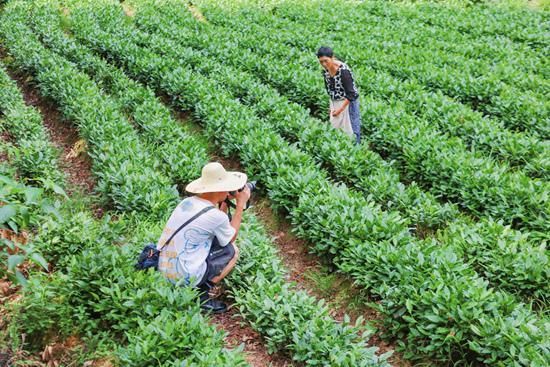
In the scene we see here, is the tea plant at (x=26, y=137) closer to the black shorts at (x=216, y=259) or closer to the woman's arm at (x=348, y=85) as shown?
the black shorts at (x=216, y=259)

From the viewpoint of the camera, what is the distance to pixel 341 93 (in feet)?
25.2

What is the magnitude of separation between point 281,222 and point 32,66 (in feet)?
26.7

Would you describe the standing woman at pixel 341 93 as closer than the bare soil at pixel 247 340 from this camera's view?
No

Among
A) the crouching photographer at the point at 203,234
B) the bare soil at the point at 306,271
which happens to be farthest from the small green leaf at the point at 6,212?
the bare soil at the point at 306,271

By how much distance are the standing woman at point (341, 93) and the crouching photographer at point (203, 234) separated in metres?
3.25

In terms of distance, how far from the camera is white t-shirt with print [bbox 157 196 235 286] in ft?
14.4

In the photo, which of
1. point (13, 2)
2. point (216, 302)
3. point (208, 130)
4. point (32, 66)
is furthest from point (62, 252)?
point (13, 2)

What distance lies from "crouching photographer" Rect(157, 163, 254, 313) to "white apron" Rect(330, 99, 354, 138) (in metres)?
3.55

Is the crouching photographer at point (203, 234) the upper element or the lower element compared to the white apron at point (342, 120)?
upper

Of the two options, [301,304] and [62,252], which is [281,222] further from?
[62,252]

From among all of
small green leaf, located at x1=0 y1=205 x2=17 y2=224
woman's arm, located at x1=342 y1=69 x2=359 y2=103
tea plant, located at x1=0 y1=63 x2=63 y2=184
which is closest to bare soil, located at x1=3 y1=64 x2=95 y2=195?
tea plant, located at x1=0 y1=63 x2=63 y2=184

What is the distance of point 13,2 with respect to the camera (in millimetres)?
18516

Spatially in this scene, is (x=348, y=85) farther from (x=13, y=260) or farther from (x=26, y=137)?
(x=13, y=260)

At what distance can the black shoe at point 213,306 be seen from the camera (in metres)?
4.89
